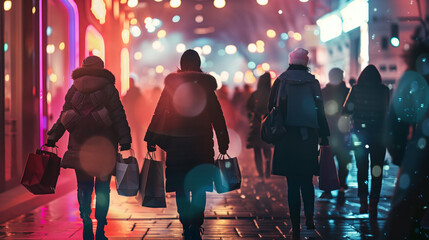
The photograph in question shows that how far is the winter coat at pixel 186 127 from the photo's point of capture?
197 inches

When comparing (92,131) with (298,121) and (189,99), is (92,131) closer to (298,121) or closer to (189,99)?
(189,99)

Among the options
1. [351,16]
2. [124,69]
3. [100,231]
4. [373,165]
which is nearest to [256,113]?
[373,165]

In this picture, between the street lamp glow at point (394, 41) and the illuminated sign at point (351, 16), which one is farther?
the illuminated sign at point (351, 16)

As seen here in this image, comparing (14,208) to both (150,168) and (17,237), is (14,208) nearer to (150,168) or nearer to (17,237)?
(17,237)

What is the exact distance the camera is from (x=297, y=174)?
18.3 feet

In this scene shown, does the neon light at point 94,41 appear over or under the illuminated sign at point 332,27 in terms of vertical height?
under

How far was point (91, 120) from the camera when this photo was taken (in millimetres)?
5156

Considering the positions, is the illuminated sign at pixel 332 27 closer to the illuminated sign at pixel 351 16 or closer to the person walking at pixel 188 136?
the illuminated sign at pixel 351 16

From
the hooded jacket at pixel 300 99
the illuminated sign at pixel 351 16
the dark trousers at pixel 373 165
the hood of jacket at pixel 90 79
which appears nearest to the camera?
the hood of jacket at pixel 90 79

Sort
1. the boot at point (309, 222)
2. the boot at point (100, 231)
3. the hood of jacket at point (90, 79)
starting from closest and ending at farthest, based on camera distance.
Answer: the hood of jacket at point (90, 79) < the boot at point (100, 231) < the boot at point (309, 222)

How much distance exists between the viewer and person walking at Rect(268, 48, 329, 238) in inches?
217

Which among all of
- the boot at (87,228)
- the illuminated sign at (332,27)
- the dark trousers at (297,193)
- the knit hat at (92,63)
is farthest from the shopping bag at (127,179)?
the illuminated sign at (332,27)

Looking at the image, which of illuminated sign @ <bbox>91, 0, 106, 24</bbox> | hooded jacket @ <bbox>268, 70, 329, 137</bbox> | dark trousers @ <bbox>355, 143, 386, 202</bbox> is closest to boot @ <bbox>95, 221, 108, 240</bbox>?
hooded jacket @ <bbox>268, 70, 329, 137</bbox>

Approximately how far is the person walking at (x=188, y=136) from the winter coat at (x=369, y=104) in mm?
2496
